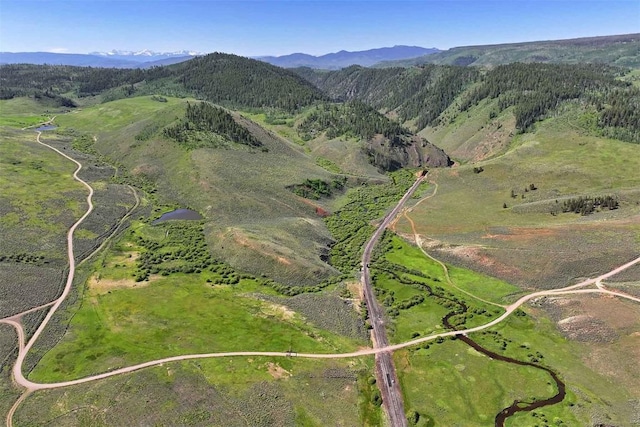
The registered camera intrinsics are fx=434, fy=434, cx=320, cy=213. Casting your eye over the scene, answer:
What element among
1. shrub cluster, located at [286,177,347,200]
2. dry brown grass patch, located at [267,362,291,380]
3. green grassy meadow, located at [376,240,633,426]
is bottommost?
green grassy meadow, located at [376,240,633,426]

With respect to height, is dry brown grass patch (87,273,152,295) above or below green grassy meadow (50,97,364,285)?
below

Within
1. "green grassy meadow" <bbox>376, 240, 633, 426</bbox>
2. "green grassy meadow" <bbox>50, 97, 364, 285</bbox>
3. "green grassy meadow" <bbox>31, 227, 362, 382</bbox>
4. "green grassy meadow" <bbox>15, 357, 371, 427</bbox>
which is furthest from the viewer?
"green grassy meadow" <bbox>50, 97, 364, 285</bbox>

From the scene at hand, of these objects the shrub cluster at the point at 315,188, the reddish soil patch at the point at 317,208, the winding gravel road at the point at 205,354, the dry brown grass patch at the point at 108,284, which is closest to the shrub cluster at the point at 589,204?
the winding gravel road at the point at 205,354

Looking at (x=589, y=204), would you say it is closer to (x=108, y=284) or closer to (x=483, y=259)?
(x=483, y=259)

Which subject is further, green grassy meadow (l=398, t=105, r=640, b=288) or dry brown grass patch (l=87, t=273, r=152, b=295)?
green grassy meadow (l=398, t=105, r=640, b=288)

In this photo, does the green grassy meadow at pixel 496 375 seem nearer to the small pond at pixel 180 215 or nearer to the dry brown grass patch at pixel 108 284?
the dry brown grass patch at pixel 108 284

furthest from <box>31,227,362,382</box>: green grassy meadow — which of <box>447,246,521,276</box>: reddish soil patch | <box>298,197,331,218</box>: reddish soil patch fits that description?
<box>298,197,331,218</box>: reddish soil patch

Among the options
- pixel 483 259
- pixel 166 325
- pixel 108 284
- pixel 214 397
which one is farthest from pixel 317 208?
pixel 214 397

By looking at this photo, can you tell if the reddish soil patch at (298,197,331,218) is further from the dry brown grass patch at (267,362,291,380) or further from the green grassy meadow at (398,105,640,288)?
the dry brown grass patch at (267,362,291,380)

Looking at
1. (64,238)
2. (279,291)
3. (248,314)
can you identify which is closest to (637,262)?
(279,291)

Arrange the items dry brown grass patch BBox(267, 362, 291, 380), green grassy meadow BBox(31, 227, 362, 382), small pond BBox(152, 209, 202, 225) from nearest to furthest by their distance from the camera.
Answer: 1. dry brown grass patch BBox(267, 362, 291, 380)
2. green grassy meadow BBox(31, 227, 362, 382)
3. small pond BBox(152, 209, 202, 225)
